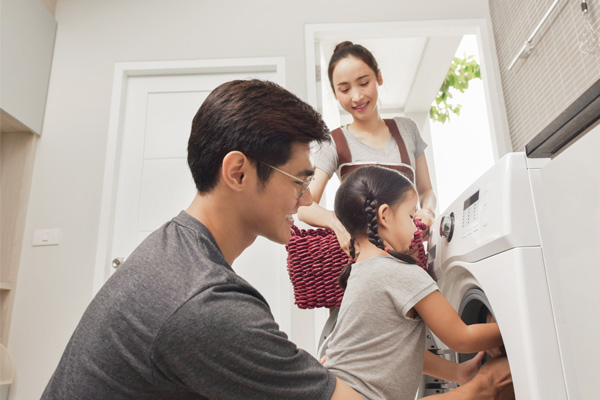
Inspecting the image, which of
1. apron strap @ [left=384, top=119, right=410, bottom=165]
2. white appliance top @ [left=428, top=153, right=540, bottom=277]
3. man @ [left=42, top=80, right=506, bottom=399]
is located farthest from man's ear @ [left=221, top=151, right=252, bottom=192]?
apron strap @ [left=384, top=119, right=410, bottom=165]

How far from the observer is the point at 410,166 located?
1.58m

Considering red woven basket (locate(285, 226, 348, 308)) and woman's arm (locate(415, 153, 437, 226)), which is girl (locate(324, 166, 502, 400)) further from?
woman's arm (locate(415, 153, 437, 226))

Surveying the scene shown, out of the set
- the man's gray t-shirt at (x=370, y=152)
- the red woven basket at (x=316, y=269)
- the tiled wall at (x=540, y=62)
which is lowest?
the red woven basket at (x=316, y=269)

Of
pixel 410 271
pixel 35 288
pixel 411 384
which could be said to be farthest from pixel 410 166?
pixel 35 288

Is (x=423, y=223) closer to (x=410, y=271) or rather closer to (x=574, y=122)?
(x=410, y=271)

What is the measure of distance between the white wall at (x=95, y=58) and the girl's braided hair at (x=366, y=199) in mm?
1384

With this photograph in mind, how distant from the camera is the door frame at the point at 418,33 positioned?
246 cm

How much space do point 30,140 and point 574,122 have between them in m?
2.50

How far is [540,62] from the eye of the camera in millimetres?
2016

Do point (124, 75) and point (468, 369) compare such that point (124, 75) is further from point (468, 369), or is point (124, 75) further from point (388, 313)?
point (468, 369)

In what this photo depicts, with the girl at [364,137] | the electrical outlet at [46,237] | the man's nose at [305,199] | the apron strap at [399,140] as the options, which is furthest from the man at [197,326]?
the electrical outlet at [46,237]

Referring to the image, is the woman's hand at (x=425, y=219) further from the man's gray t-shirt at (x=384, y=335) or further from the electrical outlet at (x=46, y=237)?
the electrical outlet at (x=46, y=237)

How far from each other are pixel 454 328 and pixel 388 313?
14 centimetres

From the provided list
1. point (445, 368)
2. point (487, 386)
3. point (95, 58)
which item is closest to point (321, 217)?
point (445, 368)
